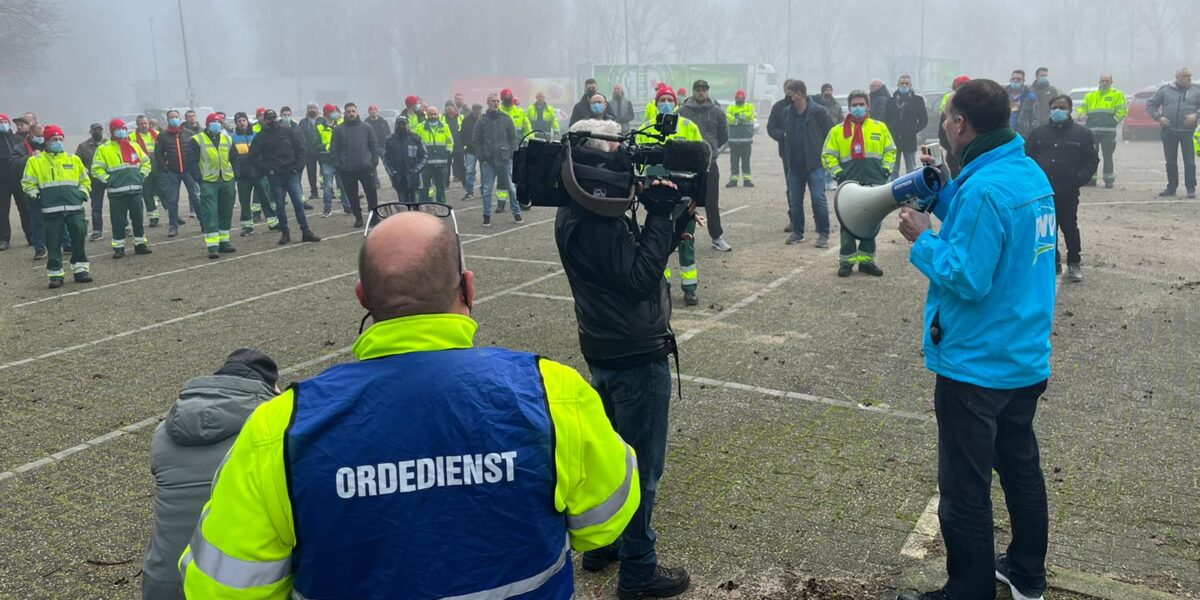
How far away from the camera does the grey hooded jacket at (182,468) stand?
308 centimetres

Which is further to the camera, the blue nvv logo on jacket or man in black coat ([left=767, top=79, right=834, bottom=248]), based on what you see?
man in black coat ([left=767, top=79, right=834, bottom=248])

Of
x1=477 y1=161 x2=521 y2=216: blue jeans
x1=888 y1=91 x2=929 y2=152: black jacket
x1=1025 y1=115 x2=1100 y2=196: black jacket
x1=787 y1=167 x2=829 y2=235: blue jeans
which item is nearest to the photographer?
x1=1025 y1=115 x2=1100 y2=196: black jacket

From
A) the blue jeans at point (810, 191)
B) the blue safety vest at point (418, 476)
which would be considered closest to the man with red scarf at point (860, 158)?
the blue jeans at point (810, 191)

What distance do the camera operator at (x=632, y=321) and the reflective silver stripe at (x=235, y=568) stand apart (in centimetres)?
208

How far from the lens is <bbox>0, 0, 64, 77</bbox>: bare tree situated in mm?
45719

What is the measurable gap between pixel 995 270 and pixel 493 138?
509 inches

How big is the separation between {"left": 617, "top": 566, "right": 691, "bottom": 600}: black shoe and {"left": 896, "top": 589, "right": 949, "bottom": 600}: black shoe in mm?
909

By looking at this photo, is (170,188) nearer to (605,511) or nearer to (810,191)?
(810,191)

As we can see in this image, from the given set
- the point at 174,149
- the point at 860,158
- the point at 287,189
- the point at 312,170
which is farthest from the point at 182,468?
the point at 312,170

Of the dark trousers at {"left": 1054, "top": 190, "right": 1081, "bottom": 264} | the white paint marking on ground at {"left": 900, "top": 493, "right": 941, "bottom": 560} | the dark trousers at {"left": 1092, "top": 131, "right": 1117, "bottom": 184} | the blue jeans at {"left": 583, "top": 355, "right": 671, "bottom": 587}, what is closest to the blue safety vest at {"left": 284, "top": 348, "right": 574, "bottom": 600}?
the blue jeans at {"left": 583, "top": 355, "right": 671, "bottom": 587}

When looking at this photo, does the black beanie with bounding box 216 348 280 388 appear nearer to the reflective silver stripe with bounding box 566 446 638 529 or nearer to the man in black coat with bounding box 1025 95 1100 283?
the reflective silver stripe with bounding box 566 446 638 529

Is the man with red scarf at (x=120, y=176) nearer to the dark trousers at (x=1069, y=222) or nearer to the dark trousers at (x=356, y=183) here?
the dark trousers at (x=356, y=183)

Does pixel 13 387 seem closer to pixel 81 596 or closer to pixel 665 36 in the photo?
pixel 81 596

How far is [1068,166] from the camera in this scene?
988cm
